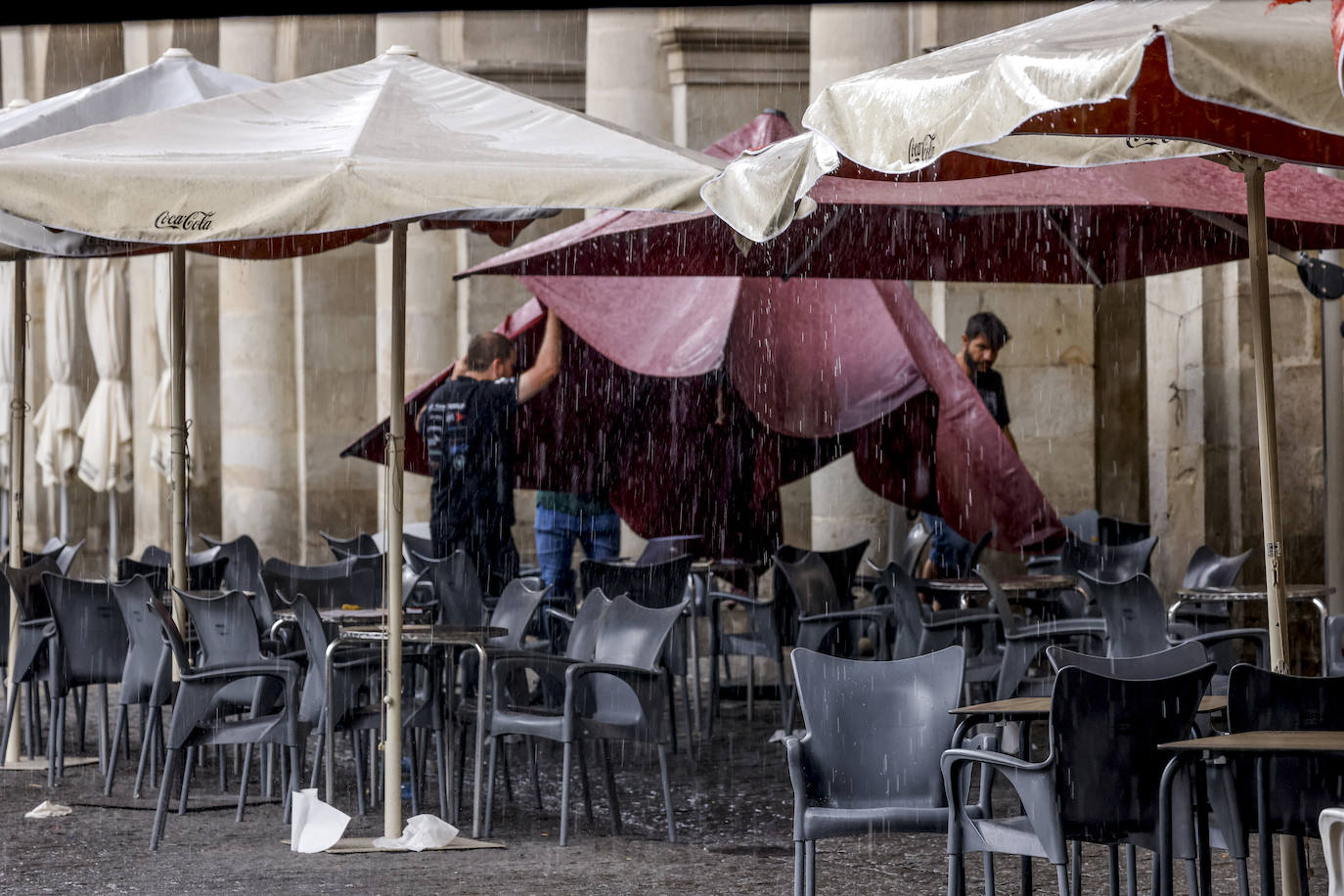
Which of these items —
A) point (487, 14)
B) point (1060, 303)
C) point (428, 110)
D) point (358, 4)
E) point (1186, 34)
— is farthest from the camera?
point (487, 14)

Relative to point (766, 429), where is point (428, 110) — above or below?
above

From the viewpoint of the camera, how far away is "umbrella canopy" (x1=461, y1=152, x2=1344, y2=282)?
8219 mm

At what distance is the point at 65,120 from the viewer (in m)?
9.05

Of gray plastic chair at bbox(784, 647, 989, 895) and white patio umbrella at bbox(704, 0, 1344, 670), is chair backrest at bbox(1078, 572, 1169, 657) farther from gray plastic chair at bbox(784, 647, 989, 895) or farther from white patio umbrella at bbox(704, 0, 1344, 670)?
gray plastic chair at bbox(784, 647, 989, 895)

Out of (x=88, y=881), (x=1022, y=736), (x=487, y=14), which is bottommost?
(x=88, y=881)

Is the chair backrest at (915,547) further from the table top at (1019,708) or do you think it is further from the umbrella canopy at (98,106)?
the table top at (1019,708)

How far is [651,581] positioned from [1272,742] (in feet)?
15.4

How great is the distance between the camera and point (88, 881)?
7141 millimetres

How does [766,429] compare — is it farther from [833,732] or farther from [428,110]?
[833,732]

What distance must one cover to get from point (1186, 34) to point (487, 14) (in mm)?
14848

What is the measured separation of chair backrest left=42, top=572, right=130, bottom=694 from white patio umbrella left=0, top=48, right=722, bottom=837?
6.73 feet

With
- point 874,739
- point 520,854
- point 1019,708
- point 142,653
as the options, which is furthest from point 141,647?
point 1019,708

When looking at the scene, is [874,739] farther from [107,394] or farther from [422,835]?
[107,394]

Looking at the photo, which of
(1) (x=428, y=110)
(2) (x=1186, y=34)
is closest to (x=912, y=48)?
(1) (x=428, y=110)
